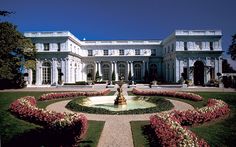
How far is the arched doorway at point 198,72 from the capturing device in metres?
41.0

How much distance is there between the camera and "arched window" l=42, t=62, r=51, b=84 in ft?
138

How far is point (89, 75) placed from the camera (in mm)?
49562

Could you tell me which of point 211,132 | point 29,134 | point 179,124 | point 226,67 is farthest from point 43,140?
point 226,67

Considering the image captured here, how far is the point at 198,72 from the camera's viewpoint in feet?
135

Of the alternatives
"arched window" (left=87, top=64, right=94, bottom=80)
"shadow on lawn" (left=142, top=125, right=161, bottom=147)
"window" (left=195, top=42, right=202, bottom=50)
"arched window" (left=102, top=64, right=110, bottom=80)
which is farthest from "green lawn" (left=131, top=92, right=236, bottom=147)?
"arched window" (left=87, top=64, right=94, bottom=80)

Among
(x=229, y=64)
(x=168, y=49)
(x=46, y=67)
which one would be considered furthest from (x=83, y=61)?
(x=229, y=64)

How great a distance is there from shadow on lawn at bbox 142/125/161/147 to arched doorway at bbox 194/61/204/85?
34.5 metres

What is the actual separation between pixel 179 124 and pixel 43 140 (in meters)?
5.52

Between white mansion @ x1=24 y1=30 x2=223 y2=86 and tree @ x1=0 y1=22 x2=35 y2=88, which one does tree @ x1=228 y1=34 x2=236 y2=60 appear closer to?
white mansion @ x1=24 y1=30 x2=223 y2=86

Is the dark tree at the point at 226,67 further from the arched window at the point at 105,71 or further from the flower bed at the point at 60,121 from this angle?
the flower bed at the point at 60,121

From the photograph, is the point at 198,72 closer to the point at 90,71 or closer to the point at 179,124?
the point at 90,71

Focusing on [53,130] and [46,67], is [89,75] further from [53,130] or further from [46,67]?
[53,130]

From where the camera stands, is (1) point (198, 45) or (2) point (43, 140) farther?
(1) point (198, 45)

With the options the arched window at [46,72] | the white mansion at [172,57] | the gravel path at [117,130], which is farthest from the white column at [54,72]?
the gravel path at [117,130]
